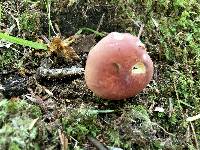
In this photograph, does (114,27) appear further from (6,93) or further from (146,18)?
(6,93)

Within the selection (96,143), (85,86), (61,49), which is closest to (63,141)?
(96,143)

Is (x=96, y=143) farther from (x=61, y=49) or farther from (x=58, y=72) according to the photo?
(x=61, y=49)

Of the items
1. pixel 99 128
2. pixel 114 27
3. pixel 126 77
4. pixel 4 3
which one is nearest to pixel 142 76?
pixel 126 77

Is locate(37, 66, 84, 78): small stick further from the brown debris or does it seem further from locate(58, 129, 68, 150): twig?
locate(58, 129, 68, 150): twig

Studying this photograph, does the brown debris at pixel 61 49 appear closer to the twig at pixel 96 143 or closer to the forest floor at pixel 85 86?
the forest floor at pixel 85 86

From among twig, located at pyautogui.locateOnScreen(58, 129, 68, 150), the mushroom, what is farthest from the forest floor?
the mushroom

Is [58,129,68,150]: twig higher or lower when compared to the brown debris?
lower

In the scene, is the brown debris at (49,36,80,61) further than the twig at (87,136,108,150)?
Yes

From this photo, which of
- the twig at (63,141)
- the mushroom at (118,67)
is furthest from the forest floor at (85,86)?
the mushroom at (118,67)
